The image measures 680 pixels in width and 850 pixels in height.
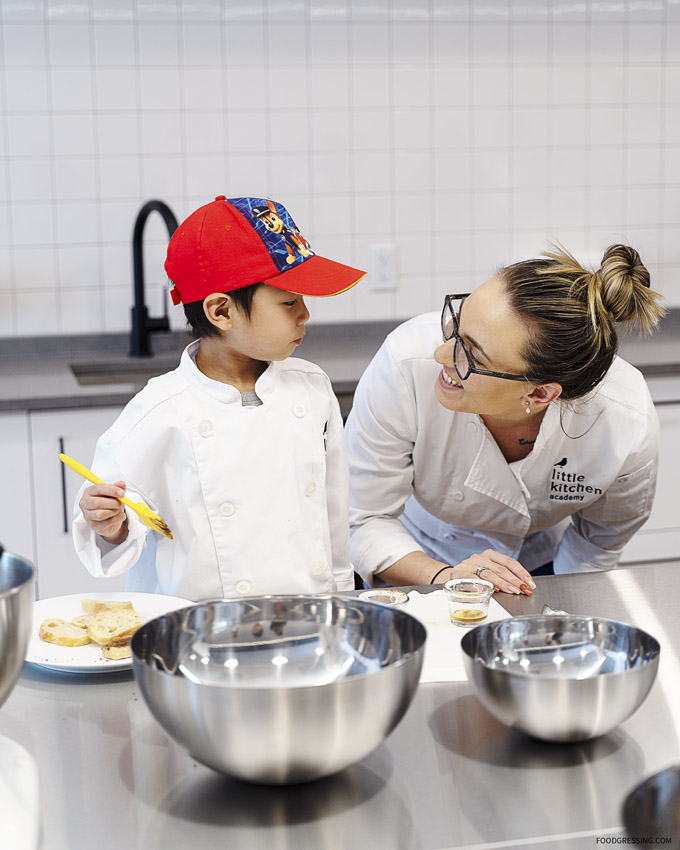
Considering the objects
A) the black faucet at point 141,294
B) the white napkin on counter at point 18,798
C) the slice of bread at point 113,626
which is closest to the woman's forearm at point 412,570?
the slice of bread at point 113,626

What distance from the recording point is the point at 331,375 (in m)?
2.41

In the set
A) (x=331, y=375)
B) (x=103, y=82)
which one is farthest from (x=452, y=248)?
(x=103, y=82)

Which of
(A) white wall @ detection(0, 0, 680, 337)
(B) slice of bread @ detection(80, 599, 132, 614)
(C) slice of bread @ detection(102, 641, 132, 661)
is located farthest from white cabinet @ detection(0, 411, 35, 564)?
(C) slice of bread @ detection(102, 641, 132, 661)

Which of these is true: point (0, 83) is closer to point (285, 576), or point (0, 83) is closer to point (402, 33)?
point (402, 33)

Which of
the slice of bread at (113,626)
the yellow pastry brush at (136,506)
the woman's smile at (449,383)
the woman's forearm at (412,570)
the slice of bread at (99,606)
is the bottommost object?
the woman's forearm at (412,570)

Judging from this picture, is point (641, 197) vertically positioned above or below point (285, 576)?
above

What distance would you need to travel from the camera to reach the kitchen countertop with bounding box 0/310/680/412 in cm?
225

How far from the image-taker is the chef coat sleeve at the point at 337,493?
54.4 inches

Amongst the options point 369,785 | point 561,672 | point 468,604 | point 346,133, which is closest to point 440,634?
point 468,604

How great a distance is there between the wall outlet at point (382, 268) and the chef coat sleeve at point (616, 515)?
51.3 inches

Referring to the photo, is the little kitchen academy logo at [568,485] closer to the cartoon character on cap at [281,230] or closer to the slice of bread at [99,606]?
the cartoon character on cap at [281,230]

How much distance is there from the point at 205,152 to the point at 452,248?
Result: 0.80 meters

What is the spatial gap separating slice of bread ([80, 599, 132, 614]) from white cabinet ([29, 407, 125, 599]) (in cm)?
125

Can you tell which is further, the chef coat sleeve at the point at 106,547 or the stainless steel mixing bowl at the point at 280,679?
the chef coat sleeve at the point at 106,547
